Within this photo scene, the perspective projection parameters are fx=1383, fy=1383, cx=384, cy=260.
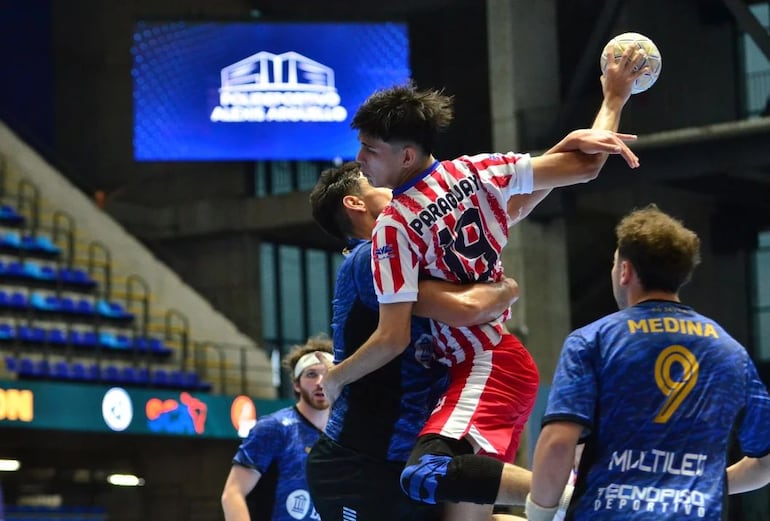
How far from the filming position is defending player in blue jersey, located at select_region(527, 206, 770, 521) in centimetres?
409

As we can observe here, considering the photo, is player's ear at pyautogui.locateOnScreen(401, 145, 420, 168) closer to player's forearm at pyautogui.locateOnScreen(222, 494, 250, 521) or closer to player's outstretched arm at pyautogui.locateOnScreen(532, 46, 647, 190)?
player's outstretched arm at pyautogui.locateOnScreen(532, 46, 647, 190)

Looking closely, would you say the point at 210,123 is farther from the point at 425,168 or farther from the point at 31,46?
the point at 425,168

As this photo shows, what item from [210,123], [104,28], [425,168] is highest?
[104,28]

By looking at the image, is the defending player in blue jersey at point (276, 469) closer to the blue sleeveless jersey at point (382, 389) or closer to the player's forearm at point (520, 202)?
the blue sleeveless jersey at point (382, 389)

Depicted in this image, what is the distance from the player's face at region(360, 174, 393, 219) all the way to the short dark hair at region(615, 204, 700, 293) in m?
1.23

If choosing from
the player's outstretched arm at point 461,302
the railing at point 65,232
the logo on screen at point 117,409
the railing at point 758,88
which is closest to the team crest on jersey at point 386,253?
the player's outstretched arm at point 461,302

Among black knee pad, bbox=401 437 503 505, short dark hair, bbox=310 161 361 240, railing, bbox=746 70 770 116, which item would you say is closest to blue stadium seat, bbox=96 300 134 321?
railing, bbox=746 70 770 116

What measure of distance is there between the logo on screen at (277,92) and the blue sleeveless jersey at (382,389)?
22201 millimetres

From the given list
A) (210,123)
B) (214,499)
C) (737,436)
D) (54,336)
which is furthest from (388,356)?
(210,123)

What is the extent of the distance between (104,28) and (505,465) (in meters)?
23.9

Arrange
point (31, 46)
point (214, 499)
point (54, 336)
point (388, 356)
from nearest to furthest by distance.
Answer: point (388, 356) → point (54, 336) → point (214, 499) → point (31, 46)

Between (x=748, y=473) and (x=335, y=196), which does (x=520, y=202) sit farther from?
(x=748, y=473)

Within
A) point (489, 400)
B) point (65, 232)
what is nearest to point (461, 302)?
point (489, 400)

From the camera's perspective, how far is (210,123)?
2691 cm
